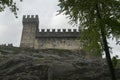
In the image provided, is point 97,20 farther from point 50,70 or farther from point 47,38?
point 47,38

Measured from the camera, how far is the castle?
158ft

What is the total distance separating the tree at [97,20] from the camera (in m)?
17.0

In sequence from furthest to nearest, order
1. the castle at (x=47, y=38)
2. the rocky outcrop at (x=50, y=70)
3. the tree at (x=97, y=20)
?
the castle at (x=47, y=38) < the rocky outcrop at (x=50, y=70) < the tree at (x=97, y=20)

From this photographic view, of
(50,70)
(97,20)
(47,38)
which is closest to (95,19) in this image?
(97,20)

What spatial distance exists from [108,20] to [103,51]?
1956 mm

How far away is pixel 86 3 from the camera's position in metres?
17.5

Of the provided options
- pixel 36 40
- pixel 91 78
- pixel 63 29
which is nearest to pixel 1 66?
pixel 91 78

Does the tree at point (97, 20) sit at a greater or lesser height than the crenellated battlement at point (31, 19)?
lesser

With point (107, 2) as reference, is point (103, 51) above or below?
below

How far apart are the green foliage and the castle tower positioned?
101 ft

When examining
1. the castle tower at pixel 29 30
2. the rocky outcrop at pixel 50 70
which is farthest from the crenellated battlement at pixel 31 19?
the rocky outcrop at pixel 50 70

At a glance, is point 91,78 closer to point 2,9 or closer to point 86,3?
point 86,3

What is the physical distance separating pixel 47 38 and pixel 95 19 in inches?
1261

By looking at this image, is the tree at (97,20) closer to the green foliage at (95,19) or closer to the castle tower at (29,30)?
the green foliage at (95,19)
